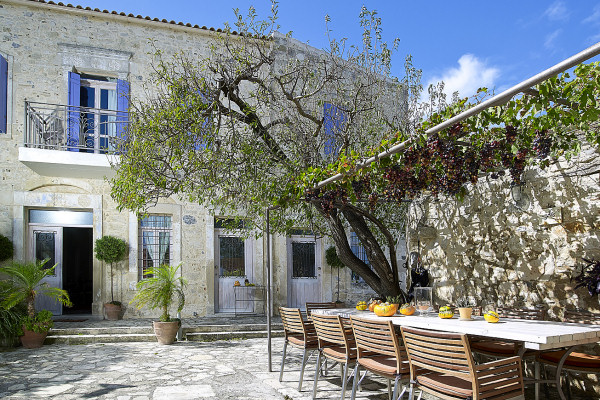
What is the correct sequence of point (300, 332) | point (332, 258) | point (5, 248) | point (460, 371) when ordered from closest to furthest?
point (460, 371)
point (300, 332)
point (5, 248)
point (332, 258)

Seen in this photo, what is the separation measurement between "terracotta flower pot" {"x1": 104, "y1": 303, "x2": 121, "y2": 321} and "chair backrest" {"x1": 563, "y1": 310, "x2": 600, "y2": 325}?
7534 millimetres

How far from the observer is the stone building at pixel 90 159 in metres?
9.08

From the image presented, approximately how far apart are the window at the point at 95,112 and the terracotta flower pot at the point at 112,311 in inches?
112

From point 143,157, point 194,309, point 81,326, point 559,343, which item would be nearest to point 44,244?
point 81,326

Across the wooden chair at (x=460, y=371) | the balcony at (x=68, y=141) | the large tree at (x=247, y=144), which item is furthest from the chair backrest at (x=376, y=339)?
the balcony at (x=68, y=141)

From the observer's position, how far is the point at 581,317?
4168 mm

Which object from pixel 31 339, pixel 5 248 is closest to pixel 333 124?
pixel 31 339

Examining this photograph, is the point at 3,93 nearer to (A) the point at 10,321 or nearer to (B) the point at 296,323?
(A) the point at 10,321

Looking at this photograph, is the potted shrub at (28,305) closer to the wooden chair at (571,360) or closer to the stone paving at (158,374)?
the stone paving at (158,374)

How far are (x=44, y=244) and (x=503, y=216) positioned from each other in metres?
8.21

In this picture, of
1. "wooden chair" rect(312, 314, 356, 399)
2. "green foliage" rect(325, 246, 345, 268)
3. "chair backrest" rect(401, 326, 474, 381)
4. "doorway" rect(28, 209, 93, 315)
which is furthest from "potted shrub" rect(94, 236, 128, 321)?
"chair backrest" rect(401, 326, 474, 381)

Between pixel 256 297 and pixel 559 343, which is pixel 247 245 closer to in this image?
pixel 256 297

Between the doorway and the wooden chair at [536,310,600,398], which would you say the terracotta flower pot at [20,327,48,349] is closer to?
the doorway

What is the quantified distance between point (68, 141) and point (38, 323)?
3428 mm
